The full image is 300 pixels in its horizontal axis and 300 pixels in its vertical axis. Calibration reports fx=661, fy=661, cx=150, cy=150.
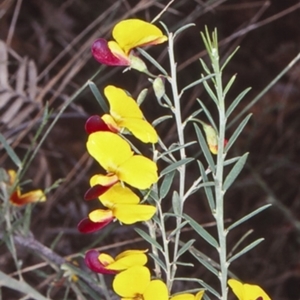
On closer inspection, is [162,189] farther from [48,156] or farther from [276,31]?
[276,31]

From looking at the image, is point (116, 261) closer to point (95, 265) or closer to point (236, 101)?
point (95, 265)

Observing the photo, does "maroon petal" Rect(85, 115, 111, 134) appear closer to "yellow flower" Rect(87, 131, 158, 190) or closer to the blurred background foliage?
"yellow flower" Rect(87, 131, 158, 190)

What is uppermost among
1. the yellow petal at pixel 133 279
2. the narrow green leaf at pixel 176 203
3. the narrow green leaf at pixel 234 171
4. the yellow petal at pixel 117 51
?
the yellow petal at pixel 117 51

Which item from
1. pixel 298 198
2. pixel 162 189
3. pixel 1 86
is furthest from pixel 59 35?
pixel 162 189

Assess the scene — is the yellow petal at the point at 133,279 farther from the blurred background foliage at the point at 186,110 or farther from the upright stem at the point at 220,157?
the blurred background foliage at the point at 186,110

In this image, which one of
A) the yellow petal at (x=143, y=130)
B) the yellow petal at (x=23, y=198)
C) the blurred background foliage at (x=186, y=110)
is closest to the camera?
the yellow petal at (x=143, y=130)

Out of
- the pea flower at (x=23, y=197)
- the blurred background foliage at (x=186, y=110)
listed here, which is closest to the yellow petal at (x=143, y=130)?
the pea flower at (x=23, y=197)

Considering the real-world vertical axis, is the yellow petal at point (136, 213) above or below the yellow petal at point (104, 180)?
below

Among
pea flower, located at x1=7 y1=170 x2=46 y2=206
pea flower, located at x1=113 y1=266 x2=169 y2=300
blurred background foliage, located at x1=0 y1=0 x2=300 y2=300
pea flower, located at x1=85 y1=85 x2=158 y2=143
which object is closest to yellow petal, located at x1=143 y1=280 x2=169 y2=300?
pea flower, located at x1=113 y1=266 x2=169 y2=300
